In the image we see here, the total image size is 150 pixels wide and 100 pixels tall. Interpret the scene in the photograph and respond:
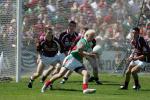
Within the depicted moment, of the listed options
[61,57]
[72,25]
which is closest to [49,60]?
[61,57]

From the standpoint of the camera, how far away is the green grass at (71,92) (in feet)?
51.4

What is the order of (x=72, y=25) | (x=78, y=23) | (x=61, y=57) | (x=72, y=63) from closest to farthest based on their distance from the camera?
1. (x=72, y=63)
2. (x=61, y=57)
3. (x=72, y=25)
4. (x=78, y=23)

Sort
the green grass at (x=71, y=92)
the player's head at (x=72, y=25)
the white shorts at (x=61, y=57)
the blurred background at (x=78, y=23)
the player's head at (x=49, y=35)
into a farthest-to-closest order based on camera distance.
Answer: the blurred background at (x=78, y=23) → the player's head at (x=72, y=25) → the white shorts at (x=61, y=57) → the player's head at (x=49, y=35) → the green grass at (x=71, y=92)

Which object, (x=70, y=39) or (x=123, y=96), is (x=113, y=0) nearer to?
(x=70, y=39)

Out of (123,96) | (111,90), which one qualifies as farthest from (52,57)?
(123,96)

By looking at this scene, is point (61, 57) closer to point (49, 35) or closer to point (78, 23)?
point (49, 35)

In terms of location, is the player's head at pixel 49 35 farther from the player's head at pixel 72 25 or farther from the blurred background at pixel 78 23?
the blurred background at pixel 78 23

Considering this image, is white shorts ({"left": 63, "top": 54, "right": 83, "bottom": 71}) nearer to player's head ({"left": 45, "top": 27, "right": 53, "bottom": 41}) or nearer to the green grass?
the green grass

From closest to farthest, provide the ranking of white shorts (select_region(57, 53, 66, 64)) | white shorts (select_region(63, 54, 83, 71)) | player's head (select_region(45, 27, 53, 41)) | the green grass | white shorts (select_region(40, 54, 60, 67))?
the green grass < white shorts (select_region(63, 54, 83, 71)) < player's head (select_region(45, 27, 53, 41)) < white shorts (select_region(40, 54, 60, 67)) < white shorts (select_region(57, 53, 66, 64))

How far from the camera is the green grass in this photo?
15672 millimetres

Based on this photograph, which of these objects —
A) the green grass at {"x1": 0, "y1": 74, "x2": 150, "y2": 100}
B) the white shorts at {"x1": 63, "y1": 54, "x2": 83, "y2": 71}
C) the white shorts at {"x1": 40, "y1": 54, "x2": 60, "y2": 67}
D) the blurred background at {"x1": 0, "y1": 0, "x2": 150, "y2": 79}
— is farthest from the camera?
the blurred background at {"x1": 0, "y1": 0, "x2": 150, "y2": 79}

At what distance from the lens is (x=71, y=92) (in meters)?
17.6

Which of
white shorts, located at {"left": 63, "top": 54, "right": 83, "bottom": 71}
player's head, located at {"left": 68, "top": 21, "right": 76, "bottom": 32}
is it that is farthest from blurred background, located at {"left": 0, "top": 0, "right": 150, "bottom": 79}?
white shorts, located at {"left": 63, "top": 54, "right": 83, "bottom": 71}

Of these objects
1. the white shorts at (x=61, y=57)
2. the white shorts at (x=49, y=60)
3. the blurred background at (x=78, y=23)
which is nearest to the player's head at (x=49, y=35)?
the white shorts at (x=49, y=60)
